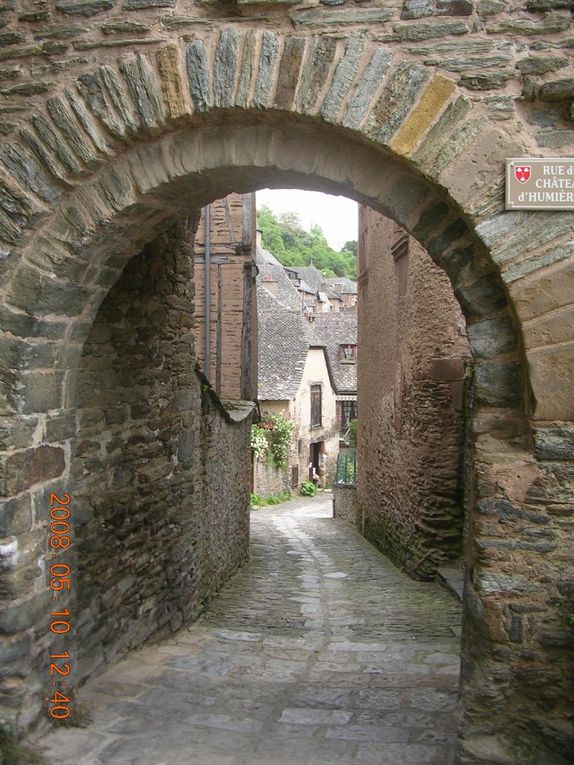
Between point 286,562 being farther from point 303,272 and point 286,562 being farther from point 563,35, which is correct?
point 303,272

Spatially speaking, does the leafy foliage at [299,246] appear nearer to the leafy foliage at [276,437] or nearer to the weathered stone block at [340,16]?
the leafy foliage at [276,437]

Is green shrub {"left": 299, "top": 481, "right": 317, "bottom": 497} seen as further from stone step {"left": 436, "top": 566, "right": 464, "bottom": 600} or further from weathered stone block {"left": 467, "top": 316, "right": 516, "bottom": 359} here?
weathered stone block {"left": 467, "top": 316, "right": 516, "bottom": 359}

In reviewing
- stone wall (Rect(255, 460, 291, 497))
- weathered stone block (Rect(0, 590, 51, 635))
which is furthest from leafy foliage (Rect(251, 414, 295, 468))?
weathered stone block (Rect(0, 590, 51, 635))

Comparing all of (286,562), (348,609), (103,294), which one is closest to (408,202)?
(103,294)

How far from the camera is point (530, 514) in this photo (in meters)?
2.89

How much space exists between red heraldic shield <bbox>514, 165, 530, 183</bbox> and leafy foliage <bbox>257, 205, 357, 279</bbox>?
65.8 meters

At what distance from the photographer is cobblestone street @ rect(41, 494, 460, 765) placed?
11.5ft

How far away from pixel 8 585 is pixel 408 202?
8.08 ft

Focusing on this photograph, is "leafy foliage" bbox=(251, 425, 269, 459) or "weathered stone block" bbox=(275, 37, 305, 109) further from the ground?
"weathered stone block" bbox=(275, 37, 305, 109)

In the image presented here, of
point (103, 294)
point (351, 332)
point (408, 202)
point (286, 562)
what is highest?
point (351, 332)

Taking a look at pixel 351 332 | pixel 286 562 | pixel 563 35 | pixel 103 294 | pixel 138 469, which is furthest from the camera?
pixel 351 332
